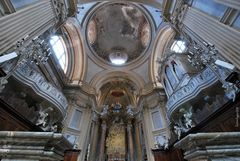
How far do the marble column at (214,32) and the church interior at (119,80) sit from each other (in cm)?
3

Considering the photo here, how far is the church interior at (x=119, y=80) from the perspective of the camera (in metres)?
5.00

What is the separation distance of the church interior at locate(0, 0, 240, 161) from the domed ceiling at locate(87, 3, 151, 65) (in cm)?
10

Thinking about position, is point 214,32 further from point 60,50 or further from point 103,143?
point 103,143

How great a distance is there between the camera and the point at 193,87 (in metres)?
8.52

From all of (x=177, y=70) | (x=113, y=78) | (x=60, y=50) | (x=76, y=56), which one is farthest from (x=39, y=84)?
(x=113, y=78)

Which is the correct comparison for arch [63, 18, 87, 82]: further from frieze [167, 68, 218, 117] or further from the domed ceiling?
frieze [167, 68, 218, 117]

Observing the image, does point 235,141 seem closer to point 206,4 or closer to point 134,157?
point 206,4

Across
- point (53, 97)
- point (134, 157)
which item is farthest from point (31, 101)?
point (134, 157)

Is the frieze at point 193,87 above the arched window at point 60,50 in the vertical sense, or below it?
below

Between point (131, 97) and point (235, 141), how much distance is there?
18123 millimetres

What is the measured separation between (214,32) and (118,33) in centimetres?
1337

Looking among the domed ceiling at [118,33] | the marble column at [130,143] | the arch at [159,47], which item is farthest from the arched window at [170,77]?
the marble column at [130,143]

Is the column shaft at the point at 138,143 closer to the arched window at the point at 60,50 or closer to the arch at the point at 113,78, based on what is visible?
the arch at the point at 113,78

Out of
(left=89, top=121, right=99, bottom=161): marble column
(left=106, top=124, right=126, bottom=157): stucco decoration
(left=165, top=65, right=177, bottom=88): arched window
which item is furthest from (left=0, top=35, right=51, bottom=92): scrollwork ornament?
(left=106, top=124, right=126, bottom=157): stucco decoration
